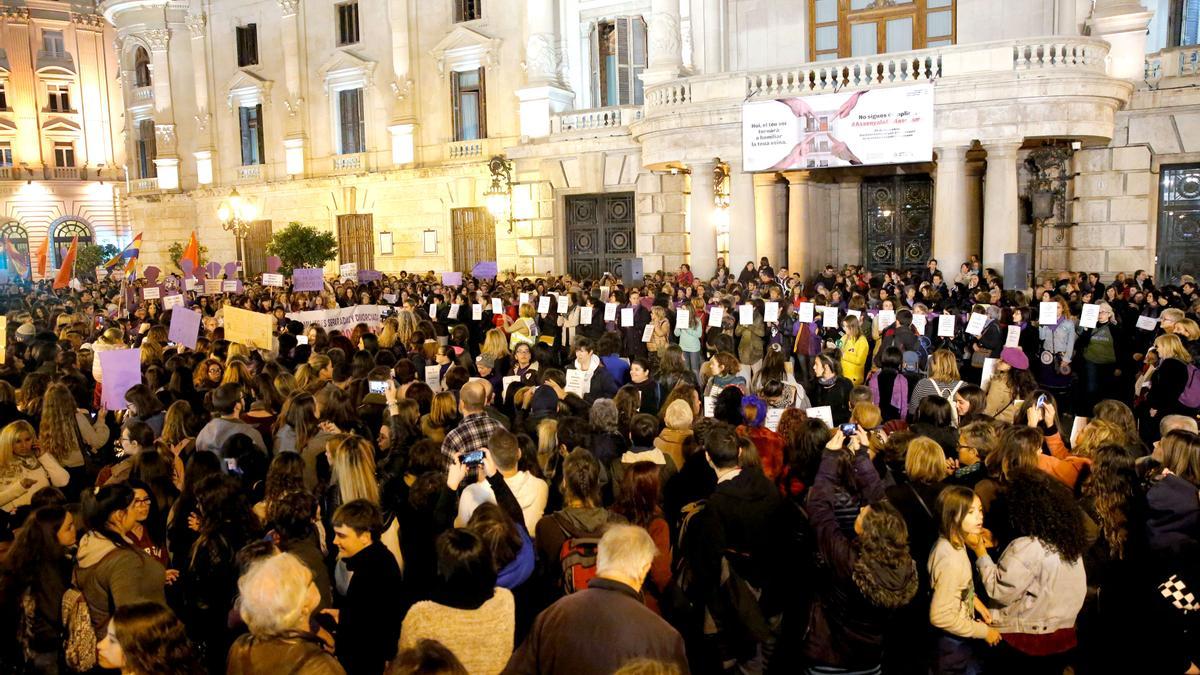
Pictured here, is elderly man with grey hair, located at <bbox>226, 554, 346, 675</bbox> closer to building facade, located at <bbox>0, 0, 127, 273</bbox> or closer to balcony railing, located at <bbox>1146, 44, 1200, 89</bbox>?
balcony railing, located at <bbox>1146, 44, 1200, 89</bbox>

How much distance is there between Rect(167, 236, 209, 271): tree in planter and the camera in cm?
3619

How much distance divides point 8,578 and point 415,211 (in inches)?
1036

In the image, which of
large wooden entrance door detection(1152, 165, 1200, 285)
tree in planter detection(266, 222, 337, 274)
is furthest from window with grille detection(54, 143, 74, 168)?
large wooden entrance door detection(1152, 165, 1200, 285)

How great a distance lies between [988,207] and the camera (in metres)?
18.8

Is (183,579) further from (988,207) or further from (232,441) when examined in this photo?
(988,207)

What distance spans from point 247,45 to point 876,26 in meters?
23.5

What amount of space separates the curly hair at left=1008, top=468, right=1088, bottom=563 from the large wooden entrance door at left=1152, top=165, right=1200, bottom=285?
18.3 metres

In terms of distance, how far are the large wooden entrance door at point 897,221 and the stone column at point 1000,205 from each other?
401cm

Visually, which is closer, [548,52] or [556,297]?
[556,297]

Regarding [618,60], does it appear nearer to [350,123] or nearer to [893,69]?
[893,69]

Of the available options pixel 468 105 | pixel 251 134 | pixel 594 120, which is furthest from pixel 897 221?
pixel 251 134

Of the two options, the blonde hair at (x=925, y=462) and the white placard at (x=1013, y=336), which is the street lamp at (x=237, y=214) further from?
the blonde hair at (x=925, y=462)

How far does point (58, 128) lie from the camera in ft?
193

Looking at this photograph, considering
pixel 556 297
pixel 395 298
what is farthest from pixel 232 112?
pixel 556 297
